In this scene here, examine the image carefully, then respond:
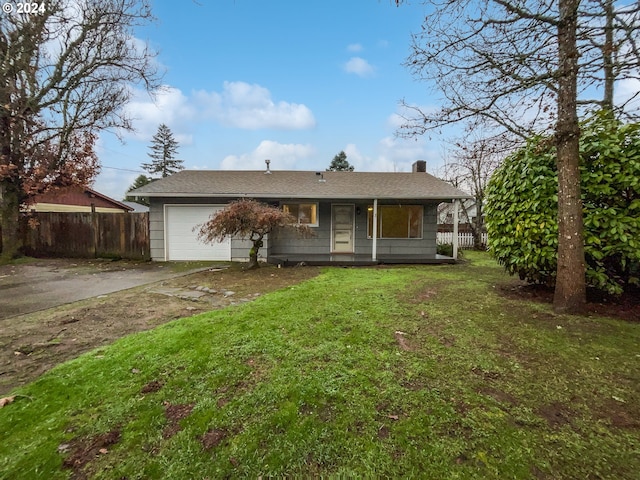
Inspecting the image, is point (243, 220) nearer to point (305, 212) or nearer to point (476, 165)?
point (305, 212)

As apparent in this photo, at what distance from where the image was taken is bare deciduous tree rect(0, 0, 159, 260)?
906cm

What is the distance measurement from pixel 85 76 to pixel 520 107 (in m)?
13.4

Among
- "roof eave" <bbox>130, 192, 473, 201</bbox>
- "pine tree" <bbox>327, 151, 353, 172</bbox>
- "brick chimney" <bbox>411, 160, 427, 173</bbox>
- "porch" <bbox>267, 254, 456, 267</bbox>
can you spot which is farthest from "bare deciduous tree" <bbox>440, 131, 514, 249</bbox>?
"pine tree" <bbox>327, 151, 353, 172</bbox>

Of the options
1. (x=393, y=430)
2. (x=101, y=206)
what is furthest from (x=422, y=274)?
(x=101, y=206)

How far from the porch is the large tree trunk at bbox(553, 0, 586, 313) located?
5577mm

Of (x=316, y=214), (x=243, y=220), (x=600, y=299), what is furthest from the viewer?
(x=316, y=214)

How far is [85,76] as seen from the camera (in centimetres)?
1020

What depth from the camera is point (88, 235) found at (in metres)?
10.5

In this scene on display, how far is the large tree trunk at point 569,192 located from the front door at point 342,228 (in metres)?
7.30

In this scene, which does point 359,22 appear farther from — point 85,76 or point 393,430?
point 85,76

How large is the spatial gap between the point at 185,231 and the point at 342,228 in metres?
5.73

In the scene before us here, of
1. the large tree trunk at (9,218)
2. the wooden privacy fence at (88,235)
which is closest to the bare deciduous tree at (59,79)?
the large tree trunk at (9,218)

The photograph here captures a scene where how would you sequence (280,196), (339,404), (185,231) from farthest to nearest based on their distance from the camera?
1. (185,231)
2. (280,196)
3. (339,404)

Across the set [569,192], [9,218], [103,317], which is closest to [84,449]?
[103,317]
